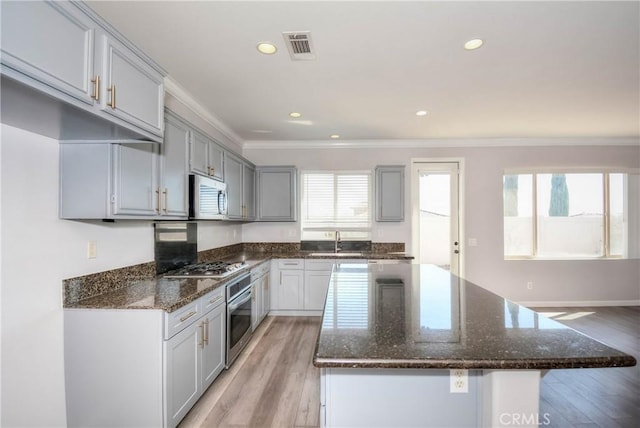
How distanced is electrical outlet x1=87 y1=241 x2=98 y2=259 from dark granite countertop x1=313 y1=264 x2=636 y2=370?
1615 mm

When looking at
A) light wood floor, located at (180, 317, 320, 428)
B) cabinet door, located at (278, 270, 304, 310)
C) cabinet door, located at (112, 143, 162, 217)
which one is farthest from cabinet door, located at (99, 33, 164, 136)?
cabinet door, located at (278, 270, 304, 310)

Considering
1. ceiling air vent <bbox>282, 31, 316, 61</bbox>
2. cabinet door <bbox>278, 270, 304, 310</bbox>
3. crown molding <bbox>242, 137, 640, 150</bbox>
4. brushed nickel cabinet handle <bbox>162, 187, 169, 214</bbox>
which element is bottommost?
cabinet door <bbox>278, 270, 304, 310</bbox>

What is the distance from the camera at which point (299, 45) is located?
7.07ft

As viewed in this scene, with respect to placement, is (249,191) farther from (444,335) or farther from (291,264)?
(444,335)

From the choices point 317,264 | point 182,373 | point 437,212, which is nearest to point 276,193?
point 317,264

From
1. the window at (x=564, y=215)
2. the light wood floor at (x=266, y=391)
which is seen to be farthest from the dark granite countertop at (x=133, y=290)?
the window at (x=564, y=215)

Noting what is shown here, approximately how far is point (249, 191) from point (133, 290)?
7.94ft

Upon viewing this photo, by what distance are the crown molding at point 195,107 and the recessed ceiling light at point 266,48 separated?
3.30ft

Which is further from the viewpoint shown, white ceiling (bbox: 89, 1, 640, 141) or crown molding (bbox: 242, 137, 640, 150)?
crown molding (bbox: 242, 137, 640, 150)

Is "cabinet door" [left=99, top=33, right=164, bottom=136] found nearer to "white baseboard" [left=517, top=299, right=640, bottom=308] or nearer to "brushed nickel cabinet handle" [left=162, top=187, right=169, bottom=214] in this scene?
"brushed nickel cabinet handle" [left=162, top=187, right=169, bottom=214]

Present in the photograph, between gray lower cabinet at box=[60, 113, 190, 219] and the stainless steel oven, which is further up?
gray lower cabinet at box=[60, 113, 190, 219]

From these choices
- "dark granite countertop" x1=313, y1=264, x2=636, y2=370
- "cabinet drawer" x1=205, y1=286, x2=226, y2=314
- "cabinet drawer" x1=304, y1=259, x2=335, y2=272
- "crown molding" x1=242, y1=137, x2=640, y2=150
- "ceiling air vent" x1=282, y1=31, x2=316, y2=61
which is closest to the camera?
"dark granite countertop" x1=313, y1=264, x2=636, y2=370

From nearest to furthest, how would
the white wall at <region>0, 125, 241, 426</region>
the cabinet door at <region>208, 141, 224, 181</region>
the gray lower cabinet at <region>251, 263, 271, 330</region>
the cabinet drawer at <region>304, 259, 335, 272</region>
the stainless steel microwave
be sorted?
the white wall at <region>0, 125, 241, 426</region> < the stainless steel microwave < the cabinet door at <region>208, 141, 224, 181</region> < the gray lower cabinet at <region>251, 263, 271, 330</region> < the cabinet drawer at <region>304, 259, 335, 272</region>

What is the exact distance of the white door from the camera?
4.98m
